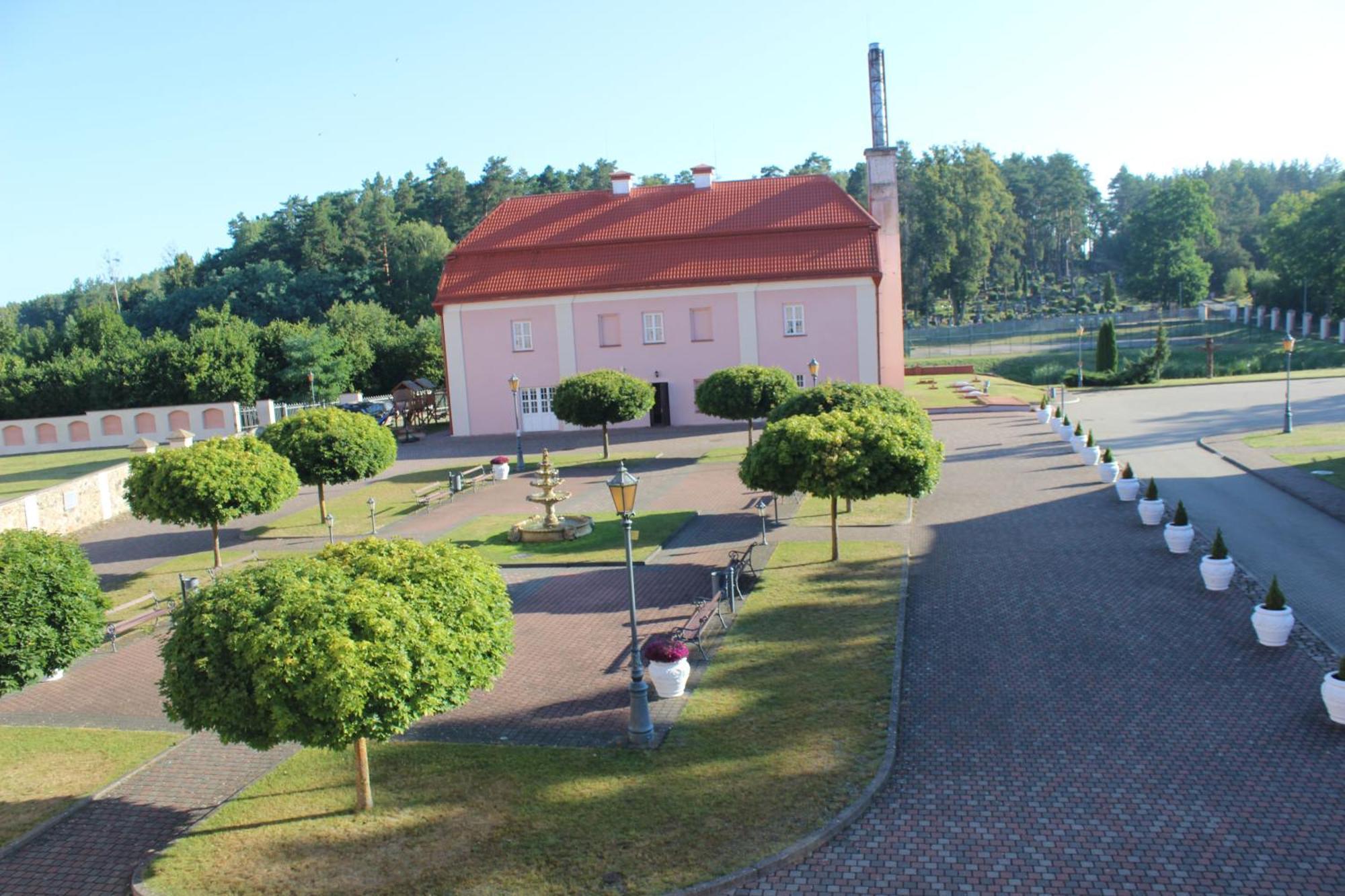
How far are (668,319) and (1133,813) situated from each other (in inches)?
1312

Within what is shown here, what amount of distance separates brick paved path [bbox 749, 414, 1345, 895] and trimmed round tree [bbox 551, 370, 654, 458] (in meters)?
14.8

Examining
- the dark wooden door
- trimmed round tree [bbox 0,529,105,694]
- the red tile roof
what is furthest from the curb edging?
the red tile roof

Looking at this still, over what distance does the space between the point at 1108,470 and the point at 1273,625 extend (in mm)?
12609

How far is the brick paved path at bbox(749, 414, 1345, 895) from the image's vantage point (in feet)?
29.1

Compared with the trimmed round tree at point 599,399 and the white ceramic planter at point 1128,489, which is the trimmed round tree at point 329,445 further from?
the white ceramic planter at point 1128,489

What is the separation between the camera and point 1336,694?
1127 centimetres

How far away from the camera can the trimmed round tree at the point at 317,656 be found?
8867 millimetres

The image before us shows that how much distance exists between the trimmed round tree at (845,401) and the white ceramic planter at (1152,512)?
4.69m

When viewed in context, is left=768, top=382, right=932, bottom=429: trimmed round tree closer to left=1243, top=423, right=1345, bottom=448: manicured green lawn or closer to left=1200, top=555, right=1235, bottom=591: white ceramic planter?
left=1200, top=555, right=1235, bottom=591: white ceramic planter

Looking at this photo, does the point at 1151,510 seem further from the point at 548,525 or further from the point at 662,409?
the point at 662,409

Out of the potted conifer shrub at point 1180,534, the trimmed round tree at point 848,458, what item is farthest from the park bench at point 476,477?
the potted conifer shrub at point 1180,534

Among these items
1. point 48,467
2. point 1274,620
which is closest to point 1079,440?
point 1274,620

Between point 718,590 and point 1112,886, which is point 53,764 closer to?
point 718,590

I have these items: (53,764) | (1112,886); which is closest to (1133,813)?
(1112,886)
